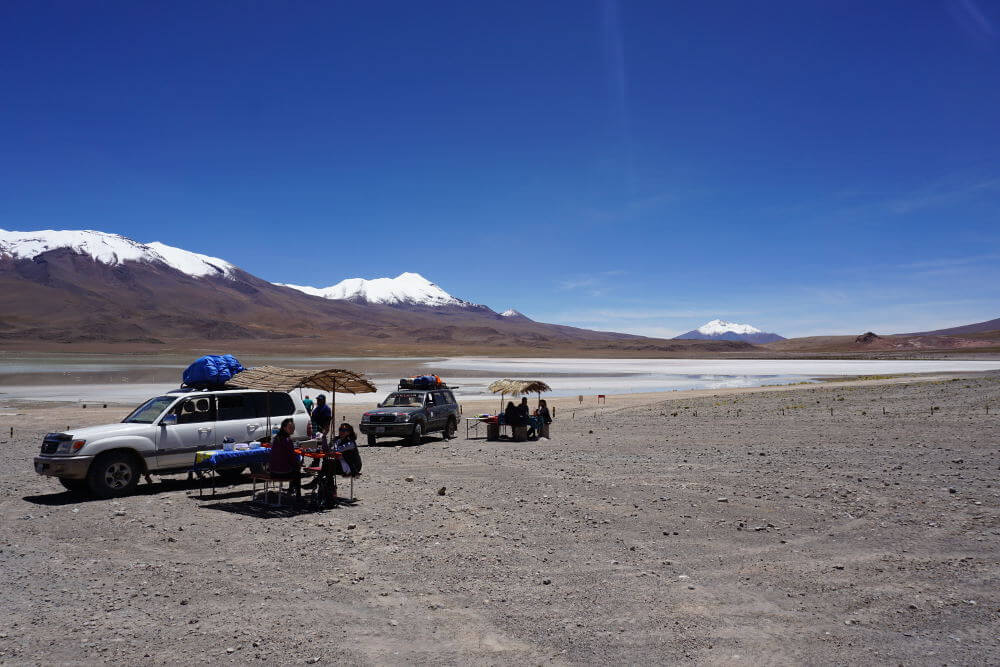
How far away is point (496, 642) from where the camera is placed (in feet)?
19.8

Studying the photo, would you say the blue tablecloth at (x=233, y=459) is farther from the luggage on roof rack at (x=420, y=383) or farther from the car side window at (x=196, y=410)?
the luggage on roof rack at (x=420, y=383)

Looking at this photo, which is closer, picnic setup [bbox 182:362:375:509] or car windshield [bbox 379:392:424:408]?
picnic setup [bbox 182:362:375:509]

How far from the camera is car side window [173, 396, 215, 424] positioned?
13102 mm

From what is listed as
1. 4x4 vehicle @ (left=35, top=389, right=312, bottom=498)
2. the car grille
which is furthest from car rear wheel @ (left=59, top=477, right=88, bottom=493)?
the car grille

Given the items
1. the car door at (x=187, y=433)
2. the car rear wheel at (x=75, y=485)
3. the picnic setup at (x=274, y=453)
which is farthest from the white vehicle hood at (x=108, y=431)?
the picnic setup at (x=274, y=453)

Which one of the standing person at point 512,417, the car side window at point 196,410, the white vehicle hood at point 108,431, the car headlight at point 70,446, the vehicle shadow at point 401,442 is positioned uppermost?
the car side window at point 196,410

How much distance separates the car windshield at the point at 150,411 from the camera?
508 inches

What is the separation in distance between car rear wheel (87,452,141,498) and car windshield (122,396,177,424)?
2.57ft

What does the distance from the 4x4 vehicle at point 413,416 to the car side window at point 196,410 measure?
705 cm

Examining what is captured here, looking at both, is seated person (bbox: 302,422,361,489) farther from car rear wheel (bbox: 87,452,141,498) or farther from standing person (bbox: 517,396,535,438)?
standing person (bbox: 517,396,535,438)

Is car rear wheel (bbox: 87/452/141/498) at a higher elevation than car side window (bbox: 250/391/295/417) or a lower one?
lower

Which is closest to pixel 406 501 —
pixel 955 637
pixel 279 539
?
pixel 279 539

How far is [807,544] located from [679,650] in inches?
148

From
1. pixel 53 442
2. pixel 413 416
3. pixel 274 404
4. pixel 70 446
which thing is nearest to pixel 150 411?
pixel 70 446
